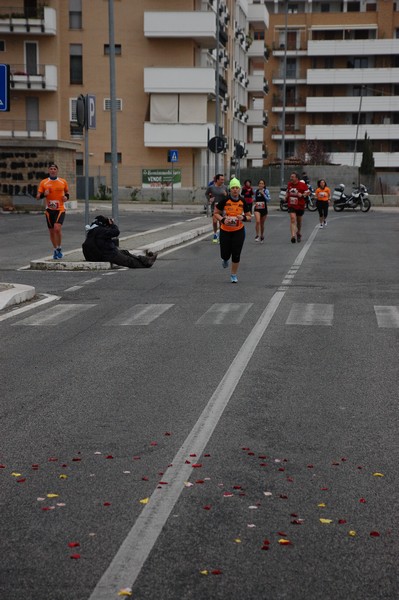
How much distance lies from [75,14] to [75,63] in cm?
291

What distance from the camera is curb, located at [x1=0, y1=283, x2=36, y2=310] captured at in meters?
14.3

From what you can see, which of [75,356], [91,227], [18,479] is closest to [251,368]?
[75,356]

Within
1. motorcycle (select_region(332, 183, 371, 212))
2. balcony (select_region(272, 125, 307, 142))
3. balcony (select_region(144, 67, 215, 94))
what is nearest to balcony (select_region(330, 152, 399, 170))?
balcony (select_region(272, 125, 307, 142))

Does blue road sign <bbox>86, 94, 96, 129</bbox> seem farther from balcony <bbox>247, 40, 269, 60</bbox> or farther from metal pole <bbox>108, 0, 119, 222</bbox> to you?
balcony <bbox>247, 40, 269, 60</bbox>

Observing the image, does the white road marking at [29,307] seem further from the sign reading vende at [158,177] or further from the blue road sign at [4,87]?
the sign reading vende at [158,177]

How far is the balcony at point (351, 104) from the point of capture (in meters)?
94.8

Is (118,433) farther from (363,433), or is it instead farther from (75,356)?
(75,356)

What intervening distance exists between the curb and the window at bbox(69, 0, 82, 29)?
50039 millimetres

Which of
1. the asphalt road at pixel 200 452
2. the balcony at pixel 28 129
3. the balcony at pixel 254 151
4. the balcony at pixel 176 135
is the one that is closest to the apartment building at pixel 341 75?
the balcony at pixel 254 151

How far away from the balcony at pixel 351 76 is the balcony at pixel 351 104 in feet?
4.73

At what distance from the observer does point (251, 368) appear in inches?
371

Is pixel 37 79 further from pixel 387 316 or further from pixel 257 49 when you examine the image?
pixel 387 316

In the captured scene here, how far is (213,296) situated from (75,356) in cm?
553

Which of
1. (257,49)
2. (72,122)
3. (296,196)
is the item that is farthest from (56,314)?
(257,49)
